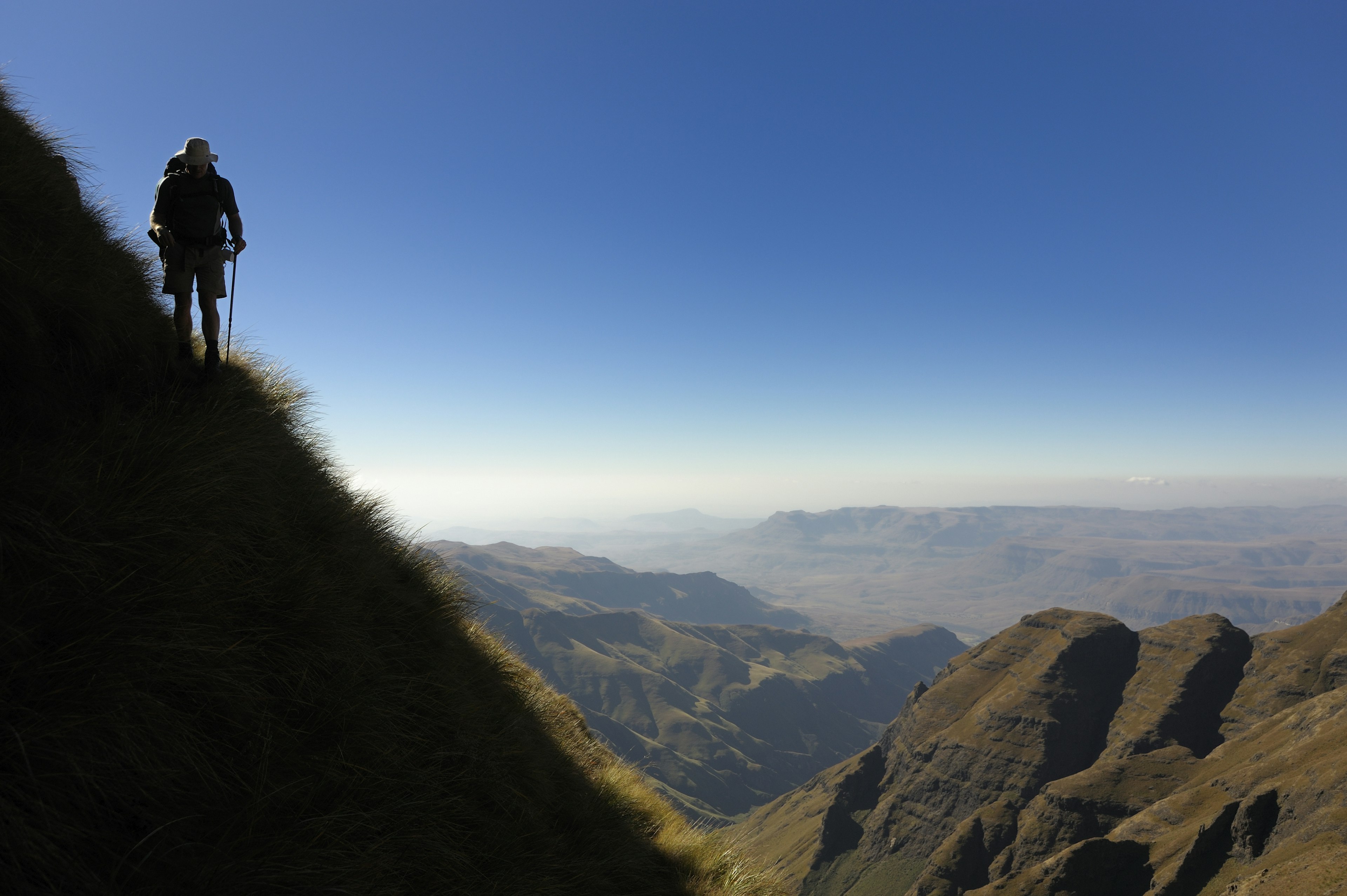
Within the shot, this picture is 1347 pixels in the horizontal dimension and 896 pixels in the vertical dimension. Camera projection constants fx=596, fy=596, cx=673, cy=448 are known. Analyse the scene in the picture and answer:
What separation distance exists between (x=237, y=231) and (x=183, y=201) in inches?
29.7

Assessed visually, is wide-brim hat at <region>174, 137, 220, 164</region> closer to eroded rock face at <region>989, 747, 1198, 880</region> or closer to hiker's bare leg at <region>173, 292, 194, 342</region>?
hiker's bare leg at <region>173, 292, 194, 342</region>

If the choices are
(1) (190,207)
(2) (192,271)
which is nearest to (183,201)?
(1) (190,207)

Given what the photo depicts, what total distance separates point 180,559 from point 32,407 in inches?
101

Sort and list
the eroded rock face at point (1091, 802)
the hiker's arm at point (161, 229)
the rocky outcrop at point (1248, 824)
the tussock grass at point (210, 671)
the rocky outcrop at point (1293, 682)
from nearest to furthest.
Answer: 1. the tussock grass at point (210, 671)
2. the hiker's arm at point (161, 229)
3. the rocky outcrop at point (1248, 824)
4. the eroded rock face at point (1091, 802)
5. the rocky outcrop at point (1293, 682)

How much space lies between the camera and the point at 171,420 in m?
7.22

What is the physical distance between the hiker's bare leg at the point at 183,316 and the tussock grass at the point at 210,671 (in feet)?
1.18

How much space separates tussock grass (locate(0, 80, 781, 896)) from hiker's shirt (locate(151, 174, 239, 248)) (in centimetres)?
118

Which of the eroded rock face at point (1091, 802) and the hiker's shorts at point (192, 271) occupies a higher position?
the hiker's shorts at point (192, 271)

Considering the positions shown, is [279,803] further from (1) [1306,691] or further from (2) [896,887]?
(1) [1306,691]

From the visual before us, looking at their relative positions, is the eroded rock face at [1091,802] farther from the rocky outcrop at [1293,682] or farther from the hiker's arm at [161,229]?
the hiker's arm at [161,229]

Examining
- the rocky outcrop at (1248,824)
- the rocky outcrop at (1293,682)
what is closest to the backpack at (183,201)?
the rocky outcrop at (1248,824)

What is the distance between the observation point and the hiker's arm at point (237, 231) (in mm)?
9750

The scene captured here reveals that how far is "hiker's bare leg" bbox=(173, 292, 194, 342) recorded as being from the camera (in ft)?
30.5

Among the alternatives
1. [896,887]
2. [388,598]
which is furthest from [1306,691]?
[388,598]
